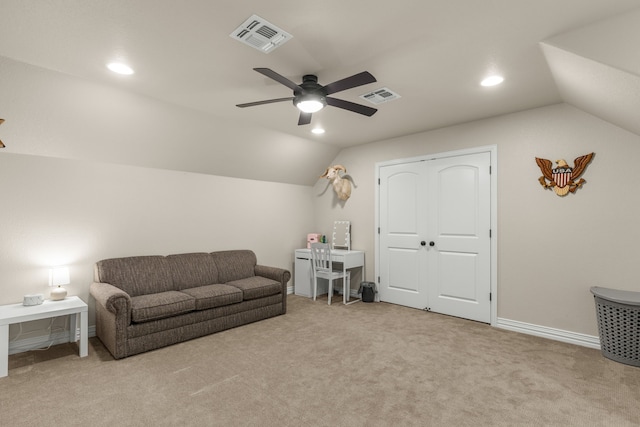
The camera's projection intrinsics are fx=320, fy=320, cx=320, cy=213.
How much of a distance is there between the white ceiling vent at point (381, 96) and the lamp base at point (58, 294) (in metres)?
3.60

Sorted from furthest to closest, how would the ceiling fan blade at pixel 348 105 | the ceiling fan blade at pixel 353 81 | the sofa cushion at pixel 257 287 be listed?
the sofa cushion at pixel 257 287
the ceiling fan blade at pixel 348 105
the ceiling fan blade at pixel 353 81

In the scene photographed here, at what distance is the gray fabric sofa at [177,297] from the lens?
119 inches

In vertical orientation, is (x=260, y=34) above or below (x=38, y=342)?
above

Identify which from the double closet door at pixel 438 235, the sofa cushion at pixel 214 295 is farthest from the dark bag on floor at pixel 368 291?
the sofa cushion at pixel 214 295

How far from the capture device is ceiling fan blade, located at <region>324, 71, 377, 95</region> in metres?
2.17

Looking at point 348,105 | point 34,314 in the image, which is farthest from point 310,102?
point 34,314

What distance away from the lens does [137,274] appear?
3682mm

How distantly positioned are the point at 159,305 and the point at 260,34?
265 centimetres

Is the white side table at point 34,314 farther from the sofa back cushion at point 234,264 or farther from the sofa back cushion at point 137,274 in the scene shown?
the sofa back cushion at point 234,264

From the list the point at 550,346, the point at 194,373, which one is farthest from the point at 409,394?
the point at 550,346

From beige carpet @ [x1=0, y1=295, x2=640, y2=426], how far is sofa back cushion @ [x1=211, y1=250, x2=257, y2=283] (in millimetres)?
996

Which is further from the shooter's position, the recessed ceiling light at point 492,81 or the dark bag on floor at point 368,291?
the dark bag on floor at point 368,291

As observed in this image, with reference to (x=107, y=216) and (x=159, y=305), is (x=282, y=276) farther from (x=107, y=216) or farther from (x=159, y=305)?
(x=107, y=216)

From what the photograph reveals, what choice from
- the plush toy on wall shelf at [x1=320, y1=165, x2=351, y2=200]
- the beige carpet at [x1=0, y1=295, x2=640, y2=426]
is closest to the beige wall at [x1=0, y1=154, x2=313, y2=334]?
the beige carpet at [x1=0, y1=295, x2=640, y2=426]
